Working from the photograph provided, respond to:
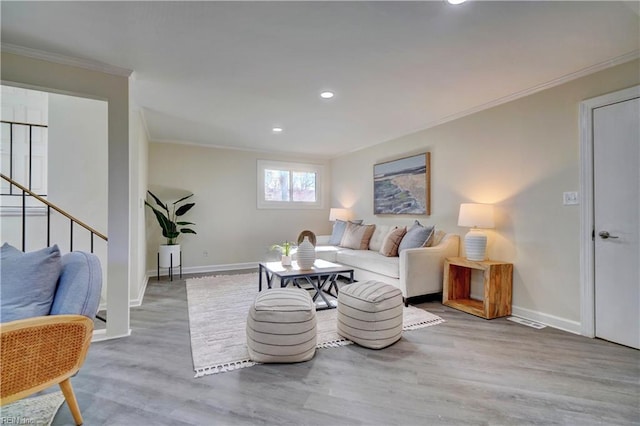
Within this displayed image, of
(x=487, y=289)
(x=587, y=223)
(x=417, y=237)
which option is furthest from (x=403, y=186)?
(x=587, y=223)

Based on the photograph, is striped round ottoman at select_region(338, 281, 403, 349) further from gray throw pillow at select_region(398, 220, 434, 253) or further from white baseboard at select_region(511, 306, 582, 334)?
white baseboard at select_region(511, 306, 582, 334)

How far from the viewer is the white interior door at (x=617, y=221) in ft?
7.80

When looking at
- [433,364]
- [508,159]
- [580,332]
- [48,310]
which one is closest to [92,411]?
[48,310]

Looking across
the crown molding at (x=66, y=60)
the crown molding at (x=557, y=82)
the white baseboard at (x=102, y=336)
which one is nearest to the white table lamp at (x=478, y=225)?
the crown molding at (x=557, y=82)

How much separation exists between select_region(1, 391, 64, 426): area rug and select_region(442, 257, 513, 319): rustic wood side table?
346 cm

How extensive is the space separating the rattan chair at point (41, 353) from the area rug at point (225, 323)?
2.37 ft

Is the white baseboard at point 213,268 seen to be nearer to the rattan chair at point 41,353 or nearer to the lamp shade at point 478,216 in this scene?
the rattan chair at point 41,353

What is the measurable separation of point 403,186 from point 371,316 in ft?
9.27

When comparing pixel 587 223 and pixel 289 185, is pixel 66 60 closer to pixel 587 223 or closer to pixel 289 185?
pixel 289 185

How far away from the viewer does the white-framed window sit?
6023 millimetres

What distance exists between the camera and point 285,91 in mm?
3088

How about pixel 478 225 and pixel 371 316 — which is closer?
pixel 371 316

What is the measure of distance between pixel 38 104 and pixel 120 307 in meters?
3.00

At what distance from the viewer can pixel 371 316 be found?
237cm
